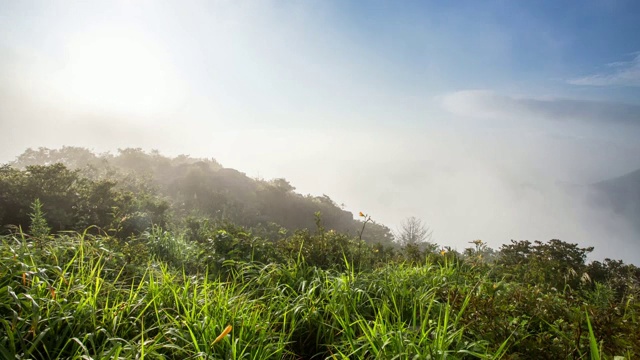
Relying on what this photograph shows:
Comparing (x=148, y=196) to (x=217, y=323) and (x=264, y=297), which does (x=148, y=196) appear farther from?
(x=217, y=323)

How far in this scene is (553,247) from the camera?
23.5 ft

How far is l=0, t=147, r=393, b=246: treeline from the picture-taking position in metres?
7.06

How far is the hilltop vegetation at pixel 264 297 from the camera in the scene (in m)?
2.49

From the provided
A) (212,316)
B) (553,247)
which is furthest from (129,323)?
(553,247)

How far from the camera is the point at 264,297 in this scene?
11.7ft

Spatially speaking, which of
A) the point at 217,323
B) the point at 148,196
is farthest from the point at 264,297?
the point at 148,196

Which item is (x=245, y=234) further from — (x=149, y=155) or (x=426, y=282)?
(x=149, y=155)

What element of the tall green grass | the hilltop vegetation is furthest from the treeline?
the tall green grass

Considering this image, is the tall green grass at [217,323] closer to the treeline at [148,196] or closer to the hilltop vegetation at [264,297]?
the hilltop vegetation at [264,297]

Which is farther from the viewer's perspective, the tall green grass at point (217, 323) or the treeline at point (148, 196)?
the treeline at point (148, 196)

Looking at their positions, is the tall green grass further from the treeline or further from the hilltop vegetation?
the treeline

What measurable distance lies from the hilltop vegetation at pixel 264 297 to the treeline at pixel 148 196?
0.20 ft

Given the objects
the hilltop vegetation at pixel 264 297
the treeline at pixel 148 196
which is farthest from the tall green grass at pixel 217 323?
the treeline at pixel 148 196

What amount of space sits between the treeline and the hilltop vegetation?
6 cm
